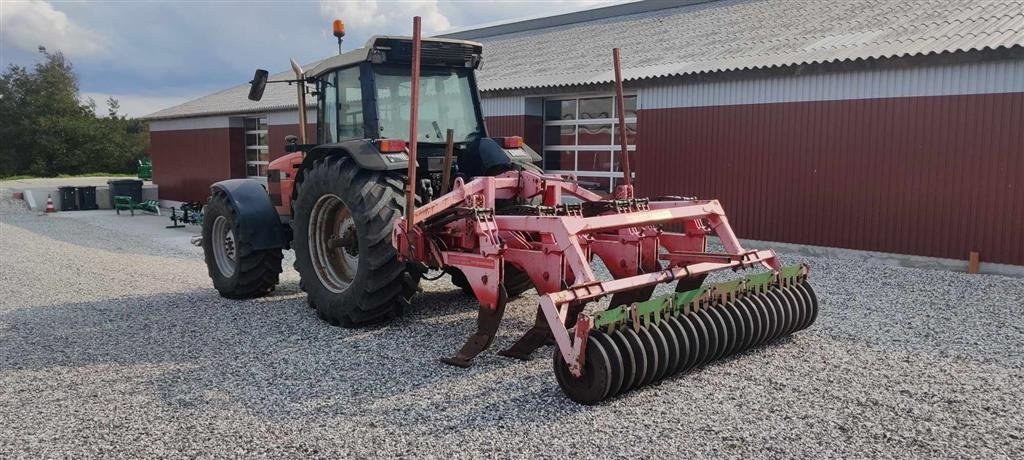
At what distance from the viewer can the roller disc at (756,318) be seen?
4.86 m

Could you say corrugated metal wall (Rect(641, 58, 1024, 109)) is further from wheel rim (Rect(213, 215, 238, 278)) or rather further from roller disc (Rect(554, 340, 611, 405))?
roller disc (Rect(554, 340, 611, 405))

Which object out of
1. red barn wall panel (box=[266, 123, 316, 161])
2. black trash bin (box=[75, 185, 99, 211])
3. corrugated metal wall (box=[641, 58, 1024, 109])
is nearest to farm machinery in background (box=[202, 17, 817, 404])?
corrugated metal wall (box=[641, 58, 1024, 109])

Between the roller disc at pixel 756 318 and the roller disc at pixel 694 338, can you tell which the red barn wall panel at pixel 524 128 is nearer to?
the roller disc at pixel 756 318

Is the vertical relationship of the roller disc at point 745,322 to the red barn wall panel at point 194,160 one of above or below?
below

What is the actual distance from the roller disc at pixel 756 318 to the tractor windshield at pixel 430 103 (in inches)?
105

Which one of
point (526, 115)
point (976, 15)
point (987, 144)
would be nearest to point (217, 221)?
point (526, 115)

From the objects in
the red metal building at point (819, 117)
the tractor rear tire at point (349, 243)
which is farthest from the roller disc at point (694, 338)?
the red metal building at point (819, 117)

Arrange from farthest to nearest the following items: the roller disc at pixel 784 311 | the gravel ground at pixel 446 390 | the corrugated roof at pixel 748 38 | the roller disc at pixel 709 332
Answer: the corrugated roof at pixel 748 38, the roller disc at pixel 784 311, the roller disc at pixel 709 332, the gravel ground at pixel 446 390

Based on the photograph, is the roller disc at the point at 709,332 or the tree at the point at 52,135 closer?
the roller disc at the point at 709,332

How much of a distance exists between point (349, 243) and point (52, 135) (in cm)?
4233

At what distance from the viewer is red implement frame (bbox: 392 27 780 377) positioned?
4.36 metres

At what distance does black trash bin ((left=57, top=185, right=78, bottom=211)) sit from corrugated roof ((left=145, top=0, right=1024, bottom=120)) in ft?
14.9

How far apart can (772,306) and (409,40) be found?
133 inches

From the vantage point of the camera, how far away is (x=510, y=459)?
3395 millimetres
